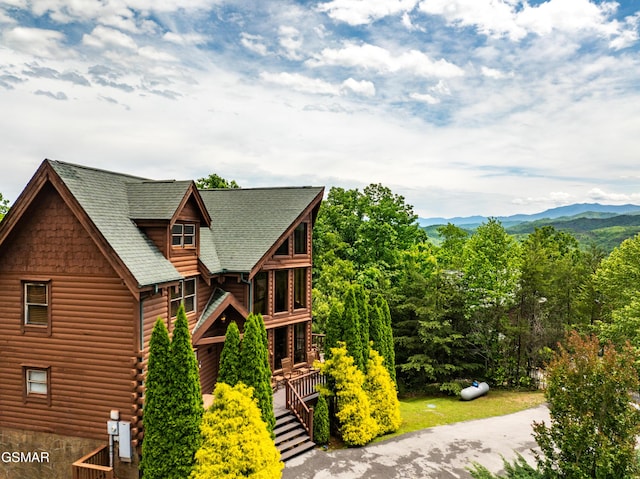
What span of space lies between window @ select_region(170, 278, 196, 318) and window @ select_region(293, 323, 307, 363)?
6.53 meters

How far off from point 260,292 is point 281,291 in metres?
1.35

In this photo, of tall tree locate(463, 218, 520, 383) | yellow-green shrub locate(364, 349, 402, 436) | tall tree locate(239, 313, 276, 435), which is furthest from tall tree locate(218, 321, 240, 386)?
Answer: tall tree locate(463, 218, 520, 383)

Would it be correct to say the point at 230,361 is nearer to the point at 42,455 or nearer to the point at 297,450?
the point at 297,450

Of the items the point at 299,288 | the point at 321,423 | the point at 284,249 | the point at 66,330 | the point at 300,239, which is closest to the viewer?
the point at 66,330

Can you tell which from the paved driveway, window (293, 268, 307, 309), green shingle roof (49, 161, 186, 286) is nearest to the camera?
green shingle roof (49, 161, 186, 286)

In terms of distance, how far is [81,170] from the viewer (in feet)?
45.9

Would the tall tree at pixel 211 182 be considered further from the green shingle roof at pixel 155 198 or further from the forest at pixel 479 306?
the green shingle roof at pixel 155 198

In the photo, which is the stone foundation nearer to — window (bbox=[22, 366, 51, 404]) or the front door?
window (bbox=[22, 366, 51, 404])

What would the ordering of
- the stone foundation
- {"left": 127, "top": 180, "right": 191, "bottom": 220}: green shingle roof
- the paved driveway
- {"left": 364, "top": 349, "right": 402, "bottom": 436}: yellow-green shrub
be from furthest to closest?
{"left": 364, "top": 349, "right": 402, "bottom": 436}: yellow-green shrub → {"left": 127, "top": 180, "right": 191, "bottom": 220}: green shingle roof → the paved driveway → the stone foundation

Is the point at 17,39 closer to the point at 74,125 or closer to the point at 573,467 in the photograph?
the point at 74,125

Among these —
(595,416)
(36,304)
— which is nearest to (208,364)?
(36,304)

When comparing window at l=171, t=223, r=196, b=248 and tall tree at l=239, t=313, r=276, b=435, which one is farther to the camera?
window at l=171, t=223, r=196, b=248

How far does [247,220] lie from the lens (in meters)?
20.8

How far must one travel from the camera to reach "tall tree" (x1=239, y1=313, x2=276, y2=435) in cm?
1232
